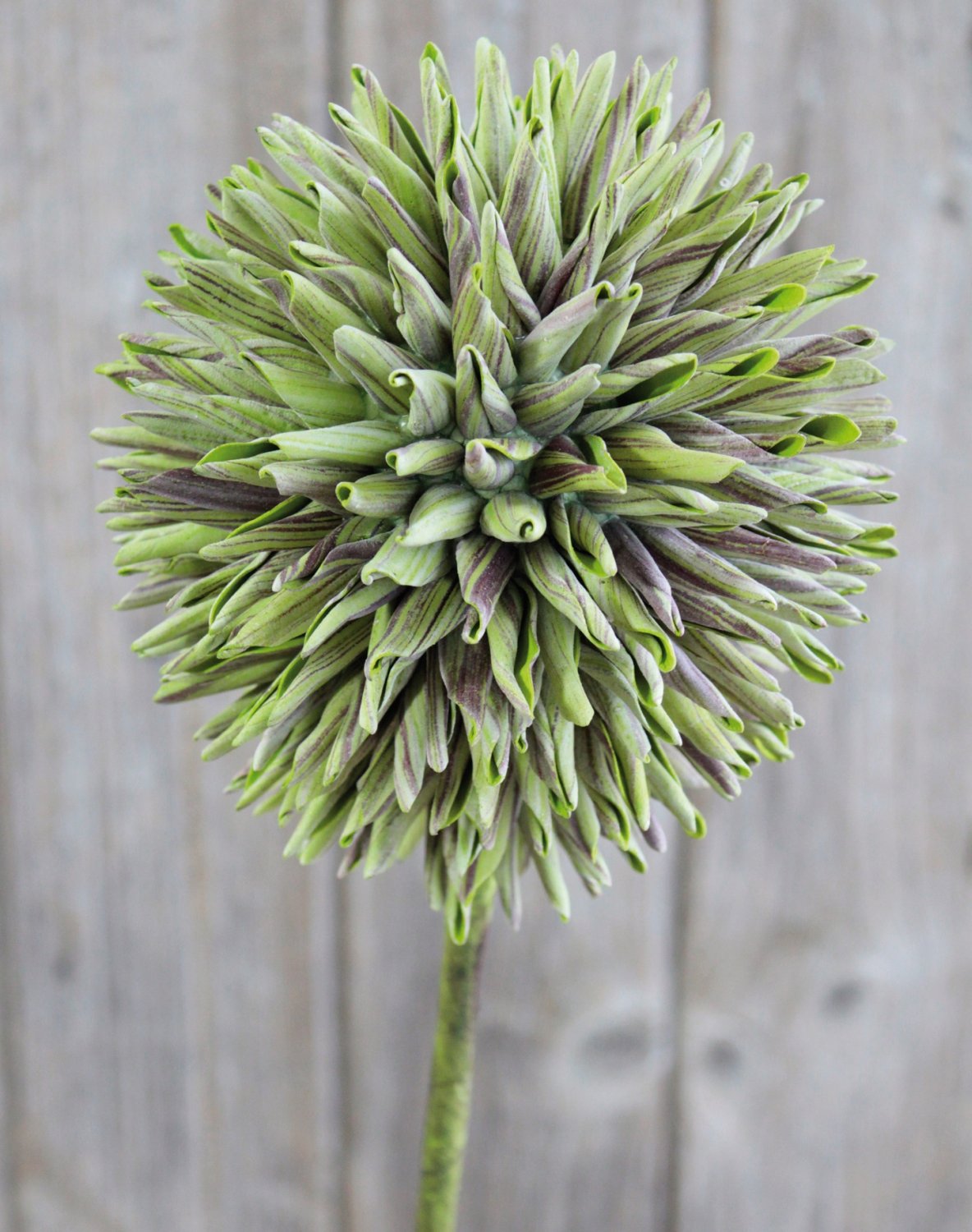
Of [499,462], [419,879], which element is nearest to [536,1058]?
[419,879]

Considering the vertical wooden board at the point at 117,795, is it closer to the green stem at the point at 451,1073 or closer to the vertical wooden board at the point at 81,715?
the vertical wooden board at the point at 81,715

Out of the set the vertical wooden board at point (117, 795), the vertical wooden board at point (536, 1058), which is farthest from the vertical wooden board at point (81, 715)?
the vertical wooden board at point (536, 1058)

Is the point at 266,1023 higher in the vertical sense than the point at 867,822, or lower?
lower

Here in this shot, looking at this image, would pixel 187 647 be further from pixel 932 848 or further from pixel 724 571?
pixel 932 848

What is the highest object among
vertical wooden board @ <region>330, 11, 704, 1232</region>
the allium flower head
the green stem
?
the allium flower head

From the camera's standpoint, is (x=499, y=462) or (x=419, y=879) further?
(x=419, y=879)

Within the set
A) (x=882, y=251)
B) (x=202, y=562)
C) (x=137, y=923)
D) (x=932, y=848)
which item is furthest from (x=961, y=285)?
(x=137, y=923)

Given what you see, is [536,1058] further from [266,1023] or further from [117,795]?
[117,795]

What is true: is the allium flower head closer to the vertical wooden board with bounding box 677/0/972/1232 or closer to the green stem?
the green stem

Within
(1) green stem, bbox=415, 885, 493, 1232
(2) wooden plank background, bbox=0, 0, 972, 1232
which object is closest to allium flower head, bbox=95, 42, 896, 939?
(1) green stem, bbox=415, 885, 493, 1232
